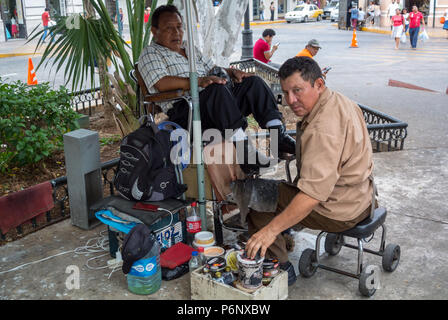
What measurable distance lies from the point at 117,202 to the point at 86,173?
27.2 inches

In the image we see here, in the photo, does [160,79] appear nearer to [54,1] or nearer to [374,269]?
[374,269]

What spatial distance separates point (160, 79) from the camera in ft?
13.5

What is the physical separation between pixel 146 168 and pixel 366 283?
5.54 feet

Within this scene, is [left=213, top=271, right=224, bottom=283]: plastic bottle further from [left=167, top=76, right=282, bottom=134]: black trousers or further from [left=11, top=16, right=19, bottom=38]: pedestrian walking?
[left=11, top=16, right=19, bottom=38]: pedestrian walking

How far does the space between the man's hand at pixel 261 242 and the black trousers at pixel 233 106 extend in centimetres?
118

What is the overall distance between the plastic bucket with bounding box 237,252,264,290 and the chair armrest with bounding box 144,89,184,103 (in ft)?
5.20

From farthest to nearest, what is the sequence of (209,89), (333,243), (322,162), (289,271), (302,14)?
(302,14)
(209,89)
(333,243)
(289,271)
(322,162)

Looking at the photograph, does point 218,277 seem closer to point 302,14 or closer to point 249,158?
point 249,158

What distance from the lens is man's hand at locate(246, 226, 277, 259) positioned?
2887 mm

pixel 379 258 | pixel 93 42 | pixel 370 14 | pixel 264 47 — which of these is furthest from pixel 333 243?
pixel 370 14

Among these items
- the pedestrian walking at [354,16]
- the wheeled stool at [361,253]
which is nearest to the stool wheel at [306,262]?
the wheeled stool at [361,253]

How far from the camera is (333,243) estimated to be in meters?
3.76

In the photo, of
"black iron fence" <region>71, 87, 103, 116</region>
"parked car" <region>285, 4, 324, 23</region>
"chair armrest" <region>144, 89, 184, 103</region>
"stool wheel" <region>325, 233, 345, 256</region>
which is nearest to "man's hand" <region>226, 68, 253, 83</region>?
"chair armrest" <region>144, 89, 184, 103</region>
